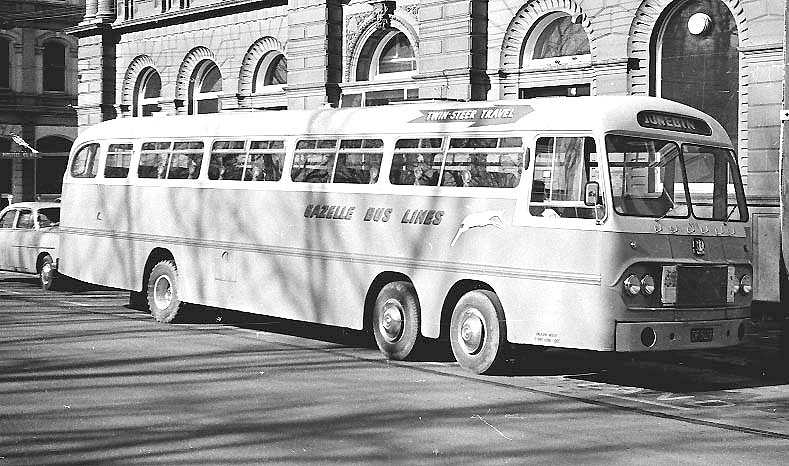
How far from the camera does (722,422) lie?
11.0m

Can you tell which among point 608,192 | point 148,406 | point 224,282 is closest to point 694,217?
point 608,192

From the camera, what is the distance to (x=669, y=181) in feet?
42.8

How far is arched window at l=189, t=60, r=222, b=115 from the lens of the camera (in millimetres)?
35125

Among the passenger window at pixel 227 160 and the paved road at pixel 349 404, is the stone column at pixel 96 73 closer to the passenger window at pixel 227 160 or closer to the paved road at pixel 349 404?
the passenger window at pixel 227 160

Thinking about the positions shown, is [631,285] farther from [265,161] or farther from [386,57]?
[386,57]

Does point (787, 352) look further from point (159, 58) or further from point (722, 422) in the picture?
point (159, 58)

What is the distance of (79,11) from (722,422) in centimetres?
5068

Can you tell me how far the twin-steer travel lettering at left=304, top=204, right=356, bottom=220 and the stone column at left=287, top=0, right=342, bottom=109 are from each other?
14139 millimetres

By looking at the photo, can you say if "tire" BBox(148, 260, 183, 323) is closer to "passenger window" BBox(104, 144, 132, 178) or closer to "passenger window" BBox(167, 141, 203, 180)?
"passenger window" BBox(167, 141, 203, 180)

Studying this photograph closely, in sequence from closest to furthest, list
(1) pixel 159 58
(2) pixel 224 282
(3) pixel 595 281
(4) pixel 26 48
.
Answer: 1. (3) pixel 595 281
2. (2) pixel 224 282
3. (1) pixel 159 58
4. (4) pixel 26 48

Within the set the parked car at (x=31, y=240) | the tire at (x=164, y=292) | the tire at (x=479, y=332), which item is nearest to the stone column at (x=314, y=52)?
the parked car at (x=31, y=240)

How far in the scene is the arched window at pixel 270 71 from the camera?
32500mm

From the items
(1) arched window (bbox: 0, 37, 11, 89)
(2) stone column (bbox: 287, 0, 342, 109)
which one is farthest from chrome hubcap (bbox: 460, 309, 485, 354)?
(1) arched window (bbox: 0, 37, 11, 89)

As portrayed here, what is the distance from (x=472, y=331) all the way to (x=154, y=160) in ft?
23.7
